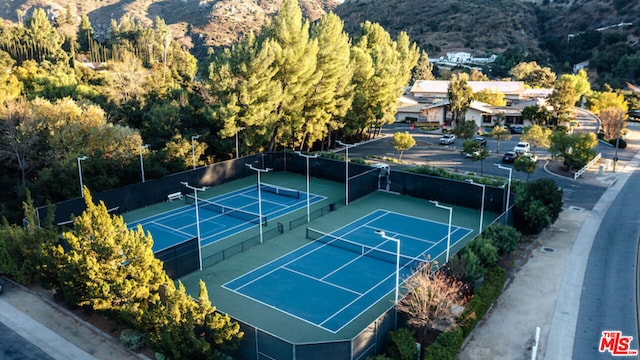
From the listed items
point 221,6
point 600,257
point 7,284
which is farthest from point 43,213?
point 221,6

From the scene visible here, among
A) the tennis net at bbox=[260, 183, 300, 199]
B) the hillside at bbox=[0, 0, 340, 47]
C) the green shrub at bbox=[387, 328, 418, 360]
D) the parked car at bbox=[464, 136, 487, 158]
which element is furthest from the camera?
the hillside at bbox=[0, 0, 340, 47]

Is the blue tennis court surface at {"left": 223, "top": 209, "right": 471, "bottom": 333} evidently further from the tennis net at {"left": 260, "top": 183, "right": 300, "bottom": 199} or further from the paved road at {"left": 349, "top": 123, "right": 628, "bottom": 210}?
the paved road at {"left": 349, "top": 123, "right": 628, "bottom": 210}

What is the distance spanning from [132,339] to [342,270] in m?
12.0

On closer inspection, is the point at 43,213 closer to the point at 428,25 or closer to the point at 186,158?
the point at 186,158

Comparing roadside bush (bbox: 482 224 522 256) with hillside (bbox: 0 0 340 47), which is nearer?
roadside bush (bbox: 482 224 522 256)

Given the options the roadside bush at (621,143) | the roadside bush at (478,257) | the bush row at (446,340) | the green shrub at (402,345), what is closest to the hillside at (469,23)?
the roadside bush at (621,143)

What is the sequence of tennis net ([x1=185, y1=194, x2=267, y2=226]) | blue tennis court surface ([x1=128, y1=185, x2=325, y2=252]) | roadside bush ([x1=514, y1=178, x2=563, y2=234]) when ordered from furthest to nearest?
tennis net ([x1=185, y1=194, x2=267, y2=226]), blue tennis court surface ([x1=128, y1=185, x2=325, y2=252]), roadside bush ([x1=514, y1=178, x2=563, y2=234])

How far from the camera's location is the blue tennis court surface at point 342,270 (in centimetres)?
2484

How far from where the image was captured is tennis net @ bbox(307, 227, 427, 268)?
29328 mm

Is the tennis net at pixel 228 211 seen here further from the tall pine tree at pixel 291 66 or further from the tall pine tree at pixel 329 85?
the tall pine tree at pixel 329 85

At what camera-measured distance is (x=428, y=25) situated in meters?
154

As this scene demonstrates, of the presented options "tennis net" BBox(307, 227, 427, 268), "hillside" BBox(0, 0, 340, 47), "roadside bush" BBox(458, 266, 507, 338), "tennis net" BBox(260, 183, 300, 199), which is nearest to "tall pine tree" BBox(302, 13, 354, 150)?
"tennis net" BBox(260, 183, 300, 199)

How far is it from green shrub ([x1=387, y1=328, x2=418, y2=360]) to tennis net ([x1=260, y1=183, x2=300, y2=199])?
2336 cm

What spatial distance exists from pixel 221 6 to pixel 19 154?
494 feet
